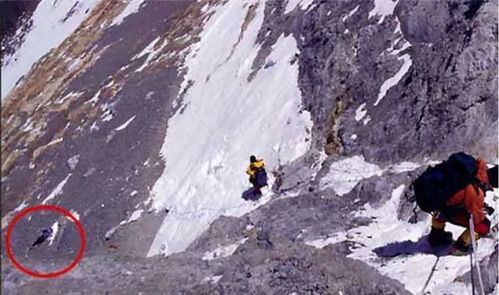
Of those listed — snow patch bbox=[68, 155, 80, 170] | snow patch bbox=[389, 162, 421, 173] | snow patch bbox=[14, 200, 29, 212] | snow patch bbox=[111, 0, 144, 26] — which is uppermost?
snow patch bbox=[111, 0, 144, 26]

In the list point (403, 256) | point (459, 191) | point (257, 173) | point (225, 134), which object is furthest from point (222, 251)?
point (459, 191)

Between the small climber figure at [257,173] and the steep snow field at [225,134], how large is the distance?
31 centimetres

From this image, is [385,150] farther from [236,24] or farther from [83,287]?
[236,24]

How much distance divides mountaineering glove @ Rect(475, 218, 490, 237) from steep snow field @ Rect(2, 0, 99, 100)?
20.2 meters

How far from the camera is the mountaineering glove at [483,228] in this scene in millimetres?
11422

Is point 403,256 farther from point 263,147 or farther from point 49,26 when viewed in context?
point 49,26

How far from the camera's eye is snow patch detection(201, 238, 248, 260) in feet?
48.8

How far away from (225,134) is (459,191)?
962 cm

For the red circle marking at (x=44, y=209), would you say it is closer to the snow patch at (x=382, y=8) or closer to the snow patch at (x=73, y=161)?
the snow patch at (x=73, y=161)

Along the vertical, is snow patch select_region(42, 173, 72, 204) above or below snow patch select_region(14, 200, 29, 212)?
below

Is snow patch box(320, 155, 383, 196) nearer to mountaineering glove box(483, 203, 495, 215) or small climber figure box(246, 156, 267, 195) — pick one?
small climber figure box(246, 156, 267, 195)

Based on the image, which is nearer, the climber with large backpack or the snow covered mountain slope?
the climber with large backpack

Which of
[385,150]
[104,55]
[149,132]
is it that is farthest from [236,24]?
[385,150]

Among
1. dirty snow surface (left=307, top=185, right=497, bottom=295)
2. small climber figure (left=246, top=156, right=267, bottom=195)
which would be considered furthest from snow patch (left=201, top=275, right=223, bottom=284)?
small climber figure (left=246, top=156, right=267, bottom=195)
